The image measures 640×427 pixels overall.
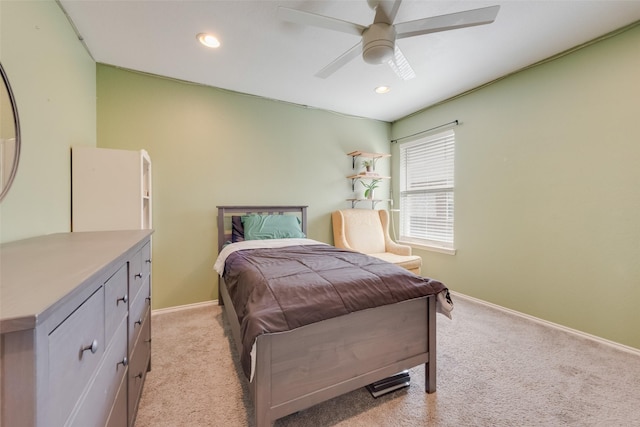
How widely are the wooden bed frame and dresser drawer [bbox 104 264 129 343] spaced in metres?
0.54

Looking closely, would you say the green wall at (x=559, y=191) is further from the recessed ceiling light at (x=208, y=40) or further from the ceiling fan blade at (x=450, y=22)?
the recessed ceiling light at (x=208, y=40)

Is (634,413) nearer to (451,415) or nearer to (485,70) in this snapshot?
(451,415)

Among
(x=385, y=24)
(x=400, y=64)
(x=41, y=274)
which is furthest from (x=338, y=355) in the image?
(x=400, y=64)

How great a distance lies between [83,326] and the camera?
65cm

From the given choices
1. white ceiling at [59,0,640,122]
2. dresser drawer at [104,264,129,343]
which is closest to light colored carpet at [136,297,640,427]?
dresser drawer at [104,264,129,343]

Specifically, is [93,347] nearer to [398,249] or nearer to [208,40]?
[208,40]

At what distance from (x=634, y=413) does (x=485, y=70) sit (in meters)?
2.82

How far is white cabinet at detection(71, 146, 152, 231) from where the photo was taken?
1871 mm

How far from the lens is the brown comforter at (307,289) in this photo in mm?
1146

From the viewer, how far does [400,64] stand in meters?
1.96

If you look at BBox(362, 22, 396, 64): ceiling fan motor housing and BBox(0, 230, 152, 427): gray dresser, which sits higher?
BBox(362, 22, 396, 64): ceiling fan motor housing

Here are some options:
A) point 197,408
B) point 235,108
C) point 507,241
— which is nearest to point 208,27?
point 235,108

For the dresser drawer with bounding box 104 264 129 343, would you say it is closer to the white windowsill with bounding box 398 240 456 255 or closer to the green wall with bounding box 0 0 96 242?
the green wall with bounding box 0 0 96 242

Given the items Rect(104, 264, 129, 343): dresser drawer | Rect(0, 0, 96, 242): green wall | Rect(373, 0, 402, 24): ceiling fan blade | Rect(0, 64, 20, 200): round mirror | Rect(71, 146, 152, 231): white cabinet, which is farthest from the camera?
Rect(71, 146, 152, 231): white cabinet
